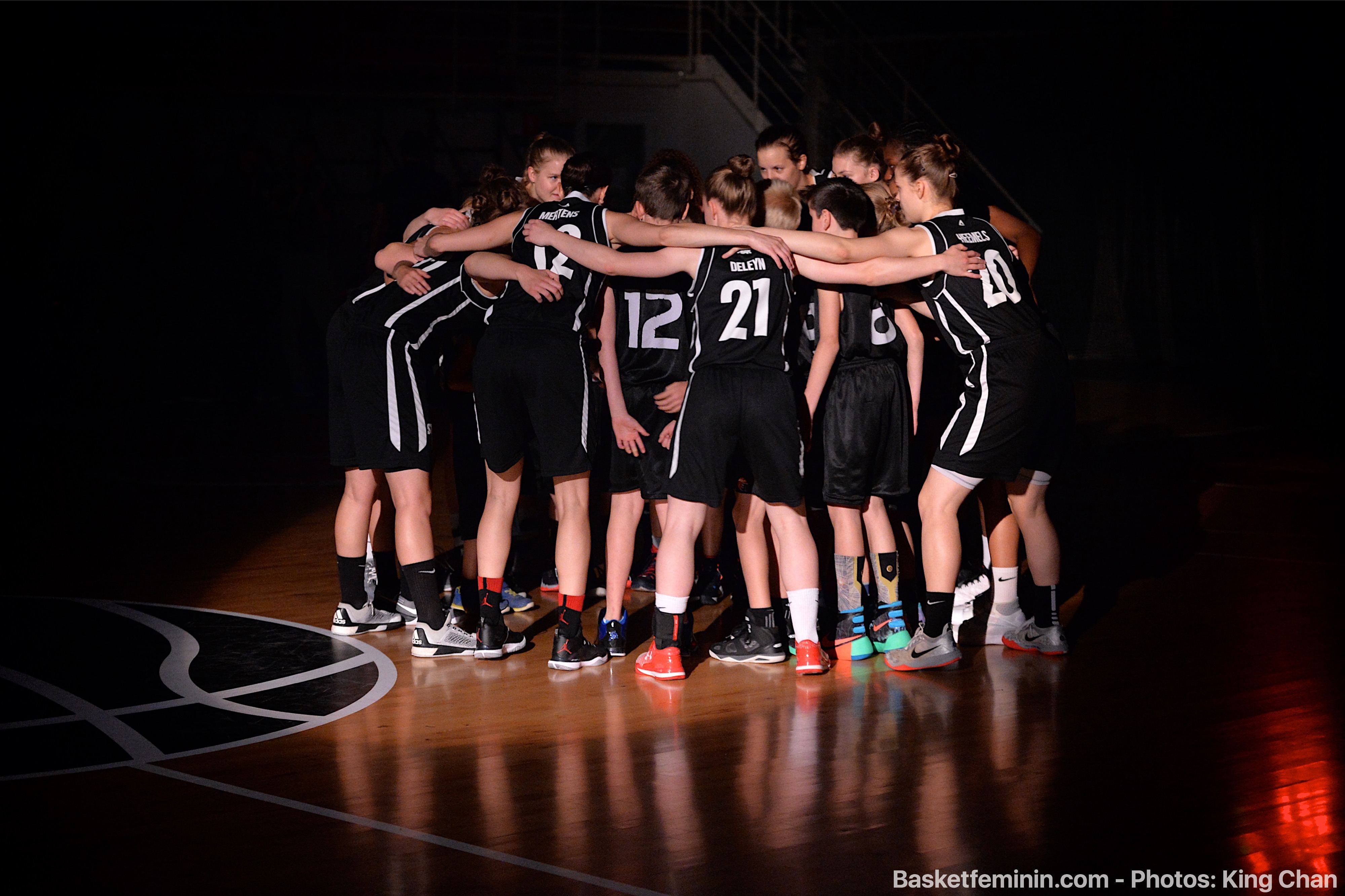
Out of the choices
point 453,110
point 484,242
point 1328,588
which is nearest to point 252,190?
point 453,110

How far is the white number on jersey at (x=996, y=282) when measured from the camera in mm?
4562

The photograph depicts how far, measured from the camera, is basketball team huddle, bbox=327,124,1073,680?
4.50 metres

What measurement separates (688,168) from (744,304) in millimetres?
674

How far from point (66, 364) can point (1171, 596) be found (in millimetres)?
10463

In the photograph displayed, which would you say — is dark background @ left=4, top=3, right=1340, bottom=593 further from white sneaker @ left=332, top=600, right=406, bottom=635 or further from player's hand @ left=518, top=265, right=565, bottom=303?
player's hand @ left=518, top=265, right=565, bottom=303

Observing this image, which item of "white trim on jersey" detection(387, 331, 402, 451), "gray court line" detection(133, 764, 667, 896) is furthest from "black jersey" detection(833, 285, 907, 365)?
"gray court line" detection(133, 764, 667, 896)

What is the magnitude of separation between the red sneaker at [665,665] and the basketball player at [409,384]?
736mm

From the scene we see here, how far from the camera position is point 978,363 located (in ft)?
15.2

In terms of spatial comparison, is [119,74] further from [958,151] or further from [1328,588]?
[1328,588]

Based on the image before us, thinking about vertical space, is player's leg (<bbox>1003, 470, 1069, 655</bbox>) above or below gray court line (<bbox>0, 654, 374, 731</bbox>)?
above

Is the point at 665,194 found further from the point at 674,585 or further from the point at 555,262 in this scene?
the point at 674,585

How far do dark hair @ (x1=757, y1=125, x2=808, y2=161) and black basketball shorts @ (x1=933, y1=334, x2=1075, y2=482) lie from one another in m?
1.46

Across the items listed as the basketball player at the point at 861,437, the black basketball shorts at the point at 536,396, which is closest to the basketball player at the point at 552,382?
the black basketball shorts at the point at 536,396

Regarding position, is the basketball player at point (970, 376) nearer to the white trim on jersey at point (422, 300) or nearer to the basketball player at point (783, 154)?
the basketball player at point (783, 154)
